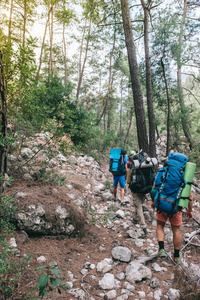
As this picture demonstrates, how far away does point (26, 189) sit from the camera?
10.5 feet

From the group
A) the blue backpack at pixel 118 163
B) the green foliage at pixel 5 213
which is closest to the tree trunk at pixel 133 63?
the blue backpack at pixel 118 163

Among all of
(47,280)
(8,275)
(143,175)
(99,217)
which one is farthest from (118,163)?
(47,280)

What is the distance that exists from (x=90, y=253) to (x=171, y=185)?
1780 mm

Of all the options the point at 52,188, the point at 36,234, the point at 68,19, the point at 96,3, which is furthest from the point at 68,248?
the point at 68,19

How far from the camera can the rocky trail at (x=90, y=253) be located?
220 cm

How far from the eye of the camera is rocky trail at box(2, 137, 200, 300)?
2195 millimetres

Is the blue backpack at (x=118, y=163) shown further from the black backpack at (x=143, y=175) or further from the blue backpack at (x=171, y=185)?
the blue backpack at (x=171, y=185)

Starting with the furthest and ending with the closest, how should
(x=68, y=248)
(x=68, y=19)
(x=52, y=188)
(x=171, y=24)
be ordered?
(x=68, y=19) → (x=171, y=24) → (x=52, y=188) → (x=68, y=248)

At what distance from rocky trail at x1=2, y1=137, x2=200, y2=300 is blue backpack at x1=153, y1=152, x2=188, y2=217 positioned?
0.82 meters

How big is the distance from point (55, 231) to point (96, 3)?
25.9ft

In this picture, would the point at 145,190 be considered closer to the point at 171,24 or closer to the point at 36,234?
the point at 36,234

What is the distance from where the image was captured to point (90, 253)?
304 centimetres

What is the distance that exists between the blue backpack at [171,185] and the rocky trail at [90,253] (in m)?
0.82

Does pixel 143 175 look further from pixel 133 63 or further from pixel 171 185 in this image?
pixel 133 63
